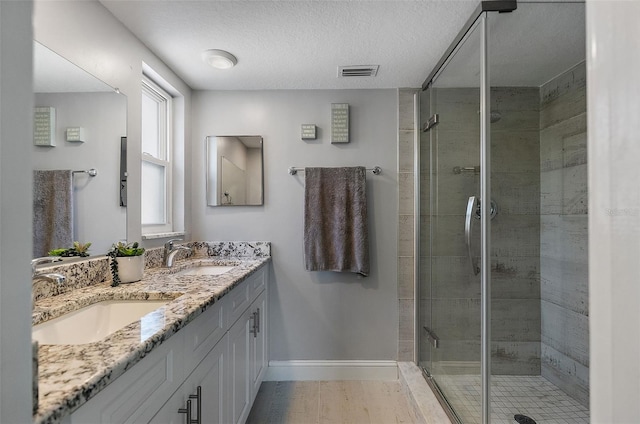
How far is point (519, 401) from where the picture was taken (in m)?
1.61

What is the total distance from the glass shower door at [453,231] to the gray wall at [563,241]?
1.38ft

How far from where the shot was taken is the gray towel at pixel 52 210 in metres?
1.14

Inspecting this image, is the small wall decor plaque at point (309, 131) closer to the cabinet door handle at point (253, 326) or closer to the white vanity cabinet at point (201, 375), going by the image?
the white vanity cabinet at point (201, 375)

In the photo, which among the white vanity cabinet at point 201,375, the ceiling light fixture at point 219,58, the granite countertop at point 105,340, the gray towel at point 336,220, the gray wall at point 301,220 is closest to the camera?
the granite countertop at point 105,340

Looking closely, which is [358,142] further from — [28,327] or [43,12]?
[28,327]

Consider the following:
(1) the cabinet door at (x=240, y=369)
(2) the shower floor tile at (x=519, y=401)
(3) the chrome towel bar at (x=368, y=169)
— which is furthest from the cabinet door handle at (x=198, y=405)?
(3) the chrome towel bar at (x=368, y=169)

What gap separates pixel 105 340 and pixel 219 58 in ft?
5.46

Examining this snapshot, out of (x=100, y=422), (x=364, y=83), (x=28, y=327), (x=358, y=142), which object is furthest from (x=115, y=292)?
(x=364, y=83)

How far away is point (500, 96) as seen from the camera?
1539mm

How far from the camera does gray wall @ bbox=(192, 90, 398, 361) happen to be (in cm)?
238

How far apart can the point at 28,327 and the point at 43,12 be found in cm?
137

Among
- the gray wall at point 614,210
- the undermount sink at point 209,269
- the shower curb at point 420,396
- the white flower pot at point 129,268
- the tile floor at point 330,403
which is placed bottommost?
the tile floor at point 330,403

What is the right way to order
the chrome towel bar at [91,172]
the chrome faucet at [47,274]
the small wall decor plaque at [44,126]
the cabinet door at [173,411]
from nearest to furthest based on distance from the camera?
1. the cabinet door at [173,411]
2. the chrome faucet at [47,274]
3. the small wall decor plaque at [44,126]
4. the chrome towel bar at [91,172]

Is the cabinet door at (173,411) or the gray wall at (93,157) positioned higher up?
the gray wall at (93,157)
